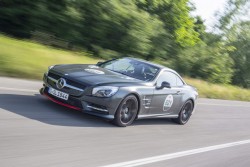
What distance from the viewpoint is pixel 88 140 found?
7.38 meters

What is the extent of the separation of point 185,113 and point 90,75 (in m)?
3.48

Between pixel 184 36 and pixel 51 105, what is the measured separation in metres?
28.8

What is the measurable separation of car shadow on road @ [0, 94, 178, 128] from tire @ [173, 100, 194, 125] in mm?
1815

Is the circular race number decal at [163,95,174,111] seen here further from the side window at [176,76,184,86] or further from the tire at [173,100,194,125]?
the tire at [173,100,194,125]

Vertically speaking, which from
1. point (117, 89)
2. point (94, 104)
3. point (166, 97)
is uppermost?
point (117, 89)

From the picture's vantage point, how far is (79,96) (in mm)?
8258

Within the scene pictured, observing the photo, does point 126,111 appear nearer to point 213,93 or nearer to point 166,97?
point 166,97

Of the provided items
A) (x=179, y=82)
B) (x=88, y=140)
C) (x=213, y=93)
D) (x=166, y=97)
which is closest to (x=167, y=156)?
(x=88, y=140)

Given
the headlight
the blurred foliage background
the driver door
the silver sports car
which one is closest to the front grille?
the silver sports car

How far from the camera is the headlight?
8.27 meters

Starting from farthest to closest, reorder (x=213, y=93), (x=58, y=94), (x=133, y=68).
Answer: (x=213, y=93)
(x=133, y=68)
(x=58, y=94)

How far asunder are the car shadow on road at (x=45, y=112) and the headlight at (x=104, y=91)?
0.59 meters

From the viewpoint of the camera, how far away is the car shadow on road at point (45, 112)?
8000 mm

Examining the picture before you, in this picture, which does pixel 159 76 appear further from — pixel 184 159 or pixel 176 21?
pixel 176 21
